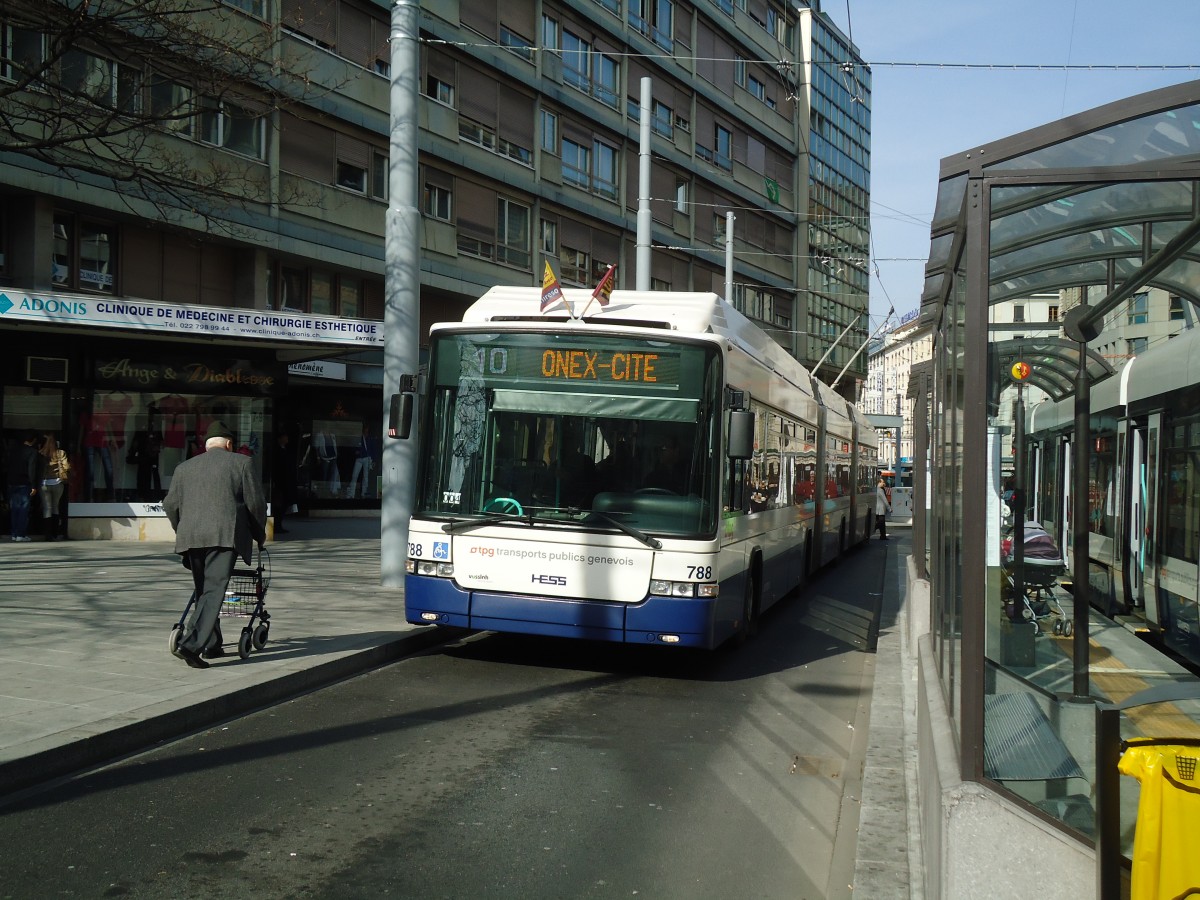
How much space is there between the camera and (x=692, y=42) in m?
41.8

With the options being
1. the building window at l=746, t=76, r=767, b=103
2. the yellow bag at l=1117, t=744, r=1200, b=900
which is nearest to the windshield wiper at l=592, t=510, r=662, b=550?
the yellow bag at l=1117, t=744, r=1200, b=900

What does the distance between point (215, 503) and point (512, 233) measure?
23497mm

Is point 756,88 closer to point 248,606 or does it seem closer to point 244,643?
point 248,606

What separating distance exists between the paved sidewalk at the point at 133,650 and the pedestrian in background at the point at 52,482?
1.87 meters

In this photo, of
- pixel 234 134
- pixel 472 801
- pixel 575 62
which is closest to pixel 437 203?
pixel 234 134

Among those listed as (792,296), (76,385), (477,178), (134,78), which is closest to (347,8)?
(477,178)

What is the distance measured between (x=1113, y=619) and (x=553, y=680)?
14.5 ft

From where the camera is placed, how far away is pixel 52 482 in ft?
59.5

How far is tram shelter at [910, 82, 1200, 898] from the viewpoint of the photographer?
3559mm

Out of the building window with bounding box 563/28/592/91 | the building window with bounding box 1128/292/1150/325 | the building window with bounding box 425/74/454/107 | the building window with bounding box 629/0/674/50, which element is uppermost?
the building window with bounding box 629/0/674/50

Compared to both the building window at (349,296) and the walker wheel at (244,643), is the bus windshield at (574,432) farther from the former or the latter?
the building window at (349,296)

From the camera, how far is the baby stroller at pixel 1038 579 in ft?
15.0

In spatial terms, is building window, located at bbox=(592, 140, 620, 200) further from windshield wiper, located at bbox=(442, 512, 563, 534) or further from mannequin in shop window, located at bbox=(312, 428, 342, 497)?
windshield wiper, located at bbox=(442, 512, 563, 534)

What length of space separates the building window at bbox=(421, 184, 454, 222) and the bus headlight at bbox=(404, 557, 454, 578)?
19217mm
